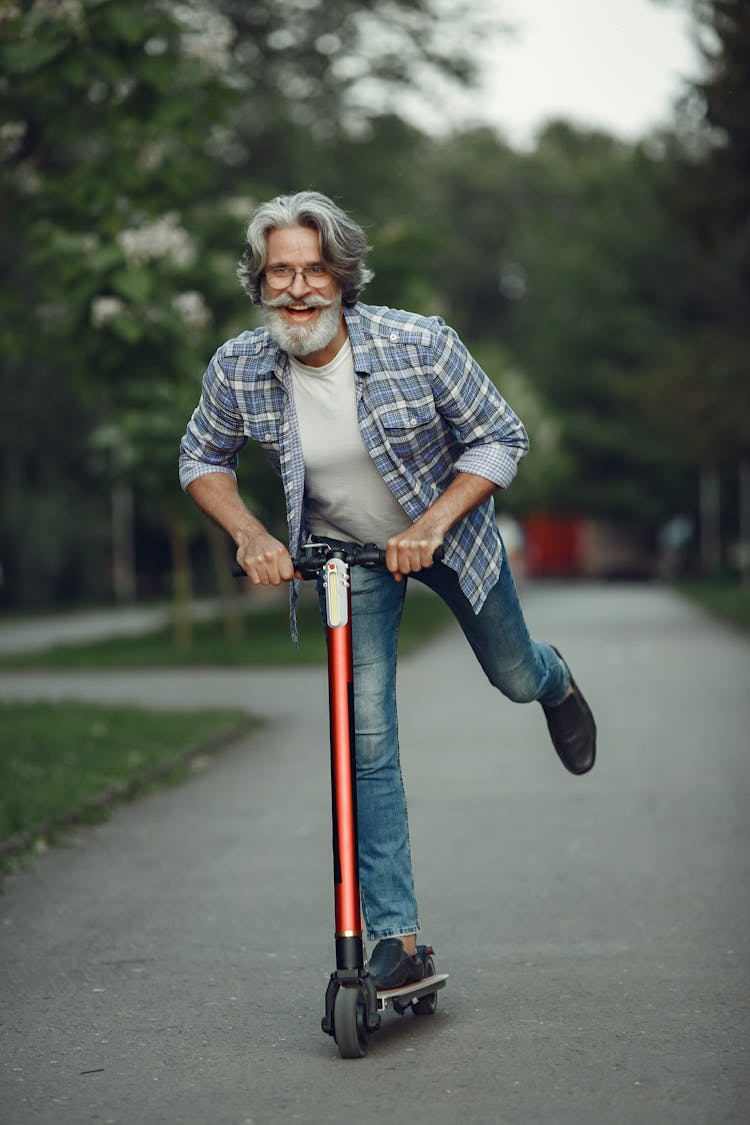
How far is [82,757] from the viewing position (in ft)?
32.1

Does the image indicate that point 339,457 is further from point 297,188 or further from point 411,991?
point 297,188

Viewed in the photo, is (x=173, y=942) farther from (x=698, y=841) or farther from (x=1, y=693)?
(x=1, y=693)

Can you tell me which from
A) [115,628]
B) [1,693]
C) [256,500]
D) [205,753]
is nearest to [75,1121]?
[205,753]

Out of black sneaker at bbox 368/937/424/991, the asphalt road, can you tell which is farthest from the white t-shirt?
the asphalt road

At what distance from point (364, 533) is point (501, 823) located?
12.0 ft

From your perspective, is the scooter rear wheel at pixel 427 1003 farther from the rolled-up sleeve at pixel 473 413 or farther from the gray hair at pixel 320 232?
the gray hair at pixel 320 232

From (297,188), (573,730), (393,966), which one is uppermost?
(297,188)

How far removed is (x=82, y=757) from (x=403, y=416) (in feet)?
20.0

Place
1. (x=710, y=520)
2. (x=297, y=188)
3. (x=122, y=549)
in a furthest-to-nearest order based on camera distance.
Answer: (x=710, y=520) → (x=122, y=549) → (x=297, y=188)

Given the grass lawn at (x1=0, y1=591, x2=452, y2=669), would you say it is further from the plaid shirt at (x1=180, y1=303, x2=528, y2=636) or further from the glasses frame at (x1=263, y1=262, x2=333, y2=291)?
the glasses frame at (x1=263, y1=262, x2=333, y2=291)

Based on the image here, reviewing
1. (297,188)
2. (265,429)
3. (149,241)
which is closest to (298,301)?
(265,429)

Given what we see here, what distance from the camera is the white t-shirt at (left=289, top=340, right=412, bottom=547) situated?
4.13 m

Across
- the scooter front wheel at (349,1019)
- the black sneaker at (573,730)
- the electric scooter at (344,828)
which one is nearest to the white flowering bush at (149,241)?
the black sneaker at (573,730)

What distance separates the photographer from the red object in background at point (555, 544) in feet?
226
